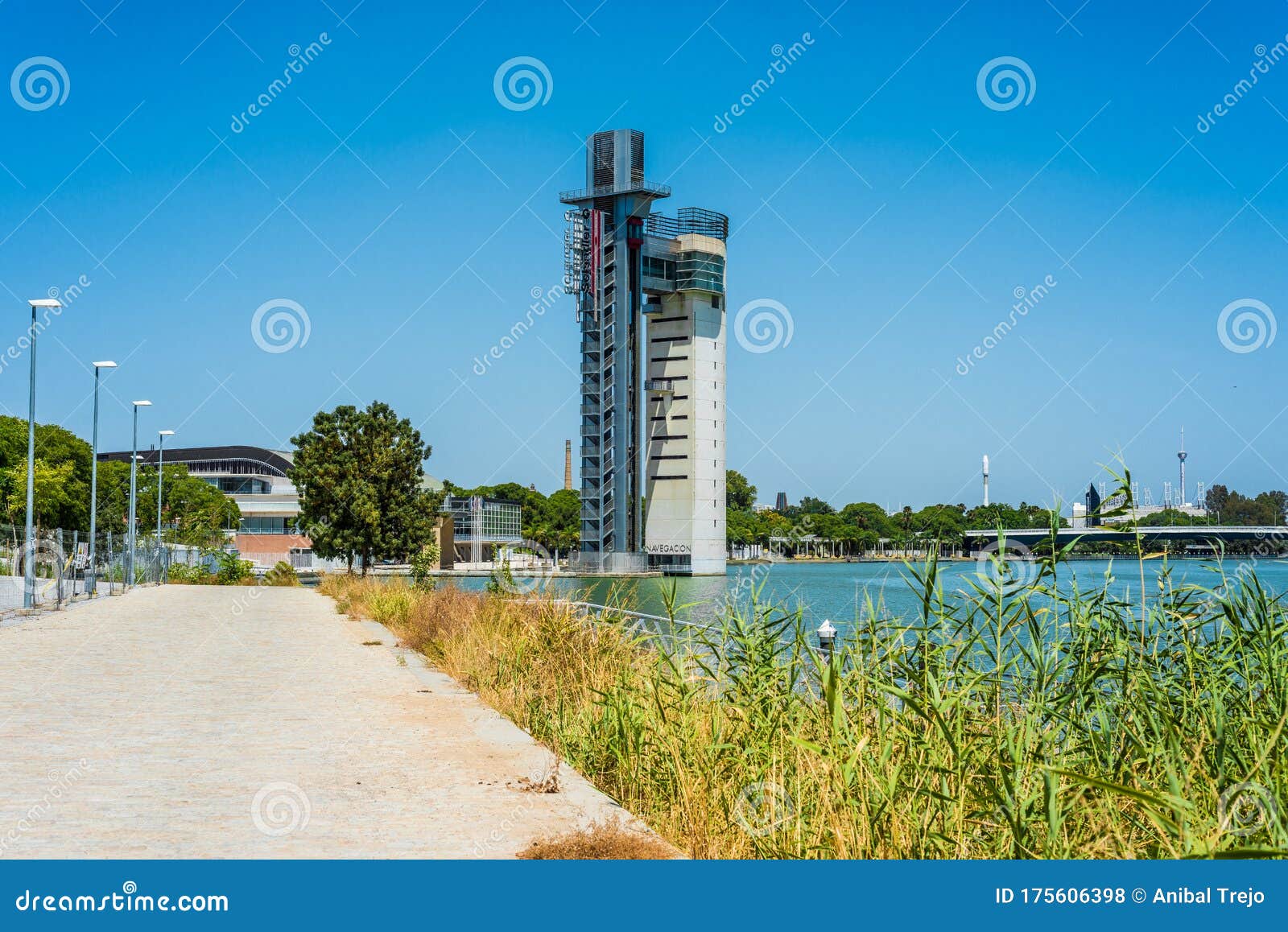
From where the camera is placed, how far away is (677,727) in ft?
27.5

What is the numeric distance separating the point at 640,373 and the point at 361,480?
222 ft

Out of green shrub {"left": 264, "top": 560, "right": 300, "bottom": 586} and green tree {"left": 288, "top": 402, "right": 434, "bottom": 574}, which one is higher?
green tree {"left": 288, "top": 402, "right": 434, "bottom": 574}

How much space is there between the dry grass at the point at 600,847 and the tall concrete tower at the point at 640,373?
338 feet

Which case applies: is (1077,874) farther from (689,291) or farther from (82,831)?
(689,291)

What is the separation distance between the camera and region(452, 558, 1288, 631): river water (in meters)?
8.77

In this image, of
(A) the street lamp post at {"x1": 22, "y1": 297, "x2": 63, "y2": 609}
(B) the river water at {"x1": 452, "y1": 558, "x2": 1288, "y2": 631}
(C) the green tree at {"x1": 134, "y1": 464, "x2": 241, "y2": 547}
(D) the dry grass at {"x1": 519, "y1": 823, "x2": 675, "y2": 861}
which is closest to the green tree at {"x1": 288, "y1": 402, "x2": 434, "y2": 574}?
(B) the river water at {"x1": 452, "y1": 558, "x2": 1288, "y2": 631}

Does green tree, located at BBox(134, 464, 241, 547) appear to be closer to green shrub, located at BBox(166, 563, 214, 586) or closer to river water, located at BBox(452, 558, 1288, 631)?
green shrub, located at BBox(166, 563, 214, 586)

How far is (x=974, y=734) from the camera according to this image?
683 cm

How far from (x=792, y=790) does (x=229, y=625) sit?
70.4 feet

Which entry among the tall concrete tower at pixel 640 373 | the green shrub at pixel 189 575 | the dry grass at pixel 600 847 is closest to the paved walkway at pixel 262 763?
the dry grass at pixel 600 847

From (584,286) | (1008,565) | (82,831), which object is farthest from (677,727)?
(584,286)

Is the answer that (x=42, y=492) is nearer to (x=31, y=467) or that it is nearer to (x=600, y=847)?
(x=31, y=467)

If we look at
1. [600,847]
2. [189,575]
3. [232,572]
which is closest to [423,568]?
[232,572]

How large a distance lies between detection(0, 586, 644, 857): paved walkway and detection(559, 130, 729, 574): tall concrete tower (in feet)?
308
